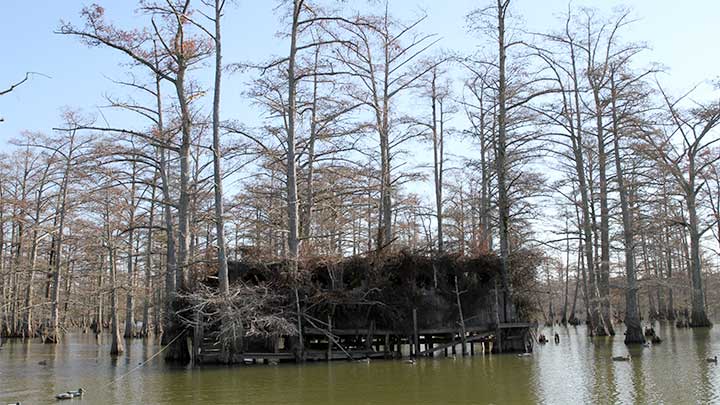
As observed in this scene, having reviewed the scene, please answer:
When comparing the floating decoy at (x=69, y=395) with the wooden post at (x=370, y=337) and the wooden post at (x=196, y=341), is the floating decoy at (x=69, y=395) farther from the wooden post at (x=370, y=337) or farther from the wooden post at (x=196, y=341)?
the wooden post at (x=370, y=337)

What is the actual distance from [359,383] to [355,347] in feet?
23.6

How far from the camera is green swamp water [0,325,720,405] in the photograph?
12.5 metres

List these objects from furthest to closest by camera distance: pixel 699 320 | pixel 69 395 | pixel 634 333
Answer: pixel 699 320
pixel 634 333
pixel 69 395

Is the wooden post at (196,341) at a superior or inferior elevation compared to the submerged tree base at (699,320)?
superior

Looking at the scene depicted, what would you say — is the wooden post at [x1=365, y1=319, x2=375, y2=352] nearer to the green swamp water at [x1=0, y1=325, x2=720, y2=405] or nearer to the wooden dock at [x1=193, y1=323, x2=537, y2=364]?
the wooden dock at [x1=193, y1=323, x2=537, y2=364]

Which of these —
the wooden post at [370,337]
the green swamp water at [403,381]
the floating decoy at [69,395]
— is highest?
the wooden post at [370,337]

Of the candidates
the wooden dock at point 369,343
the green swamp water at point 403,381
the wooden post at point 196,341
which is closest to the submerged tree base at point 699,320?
the green swamp water at point 403,381

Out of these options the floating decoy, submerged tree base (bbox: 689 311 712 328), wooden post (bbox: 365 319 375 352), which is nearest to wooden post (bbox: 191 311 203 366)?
wooden post (bbox: 365 319 375 352)

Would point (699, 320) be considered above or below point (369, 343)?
below

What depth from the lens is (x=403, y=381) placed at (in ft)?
49.7

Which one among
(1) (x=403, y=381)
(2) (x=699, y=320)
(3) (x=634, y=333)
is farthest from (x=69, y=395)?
(2) (x=699, y=320)

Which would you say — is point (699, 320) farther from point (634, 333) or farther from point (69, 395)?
point (69, 395)

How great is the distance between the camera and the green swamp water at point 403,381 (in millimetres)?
12508

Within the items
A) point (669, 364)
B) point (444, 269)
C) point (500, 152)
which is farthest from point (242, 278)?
point (669, 364)
